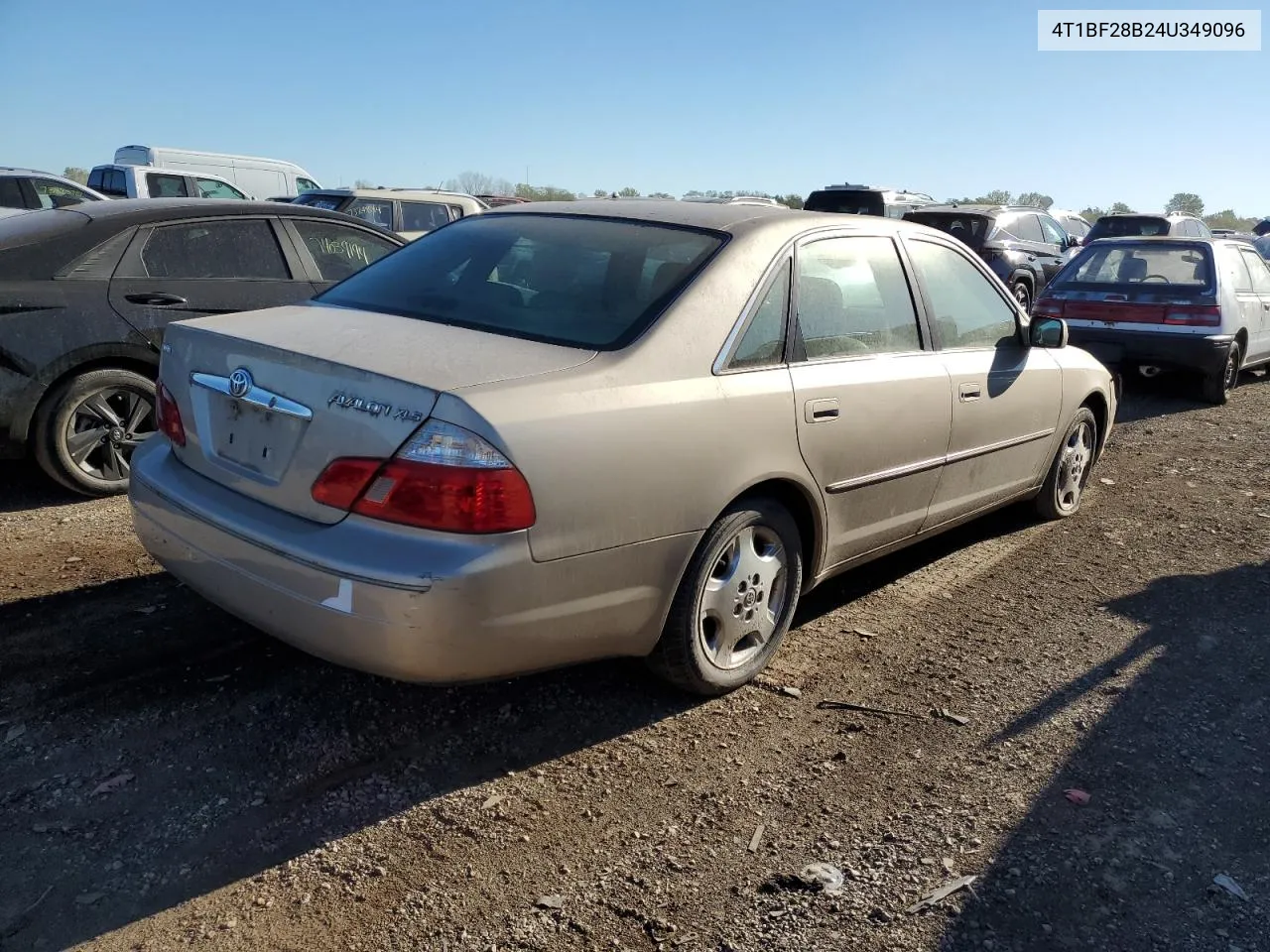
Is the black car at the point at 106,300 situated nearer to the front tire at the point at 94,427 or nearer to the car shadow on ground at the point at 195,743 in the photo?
the front tire at the point at 94,427

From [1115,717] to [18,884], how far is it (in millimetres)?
3314

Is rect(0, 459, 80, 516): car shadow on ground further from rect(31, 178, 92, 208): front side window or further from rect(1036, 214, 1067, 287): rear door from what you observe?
rect(1036, 214, 1067, 287): rear door

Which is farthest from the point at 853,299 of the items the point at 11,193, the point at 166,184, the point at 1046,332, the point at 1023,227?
the point at 166,184

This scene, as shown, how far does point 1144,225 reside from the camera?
63.1 ft

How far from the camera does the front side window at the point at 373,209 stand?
14102mm

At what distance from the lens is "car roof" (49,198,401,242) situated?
5.50 metres

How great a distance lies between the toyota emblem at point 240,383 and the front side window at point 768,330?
4.80ft

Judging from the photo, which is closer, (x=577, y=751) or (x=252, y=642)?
(x=577, y=751)

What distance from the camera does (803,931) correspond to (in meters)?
2.49

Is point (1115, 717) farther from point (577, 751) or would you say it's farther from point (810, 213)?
point (810, 213)

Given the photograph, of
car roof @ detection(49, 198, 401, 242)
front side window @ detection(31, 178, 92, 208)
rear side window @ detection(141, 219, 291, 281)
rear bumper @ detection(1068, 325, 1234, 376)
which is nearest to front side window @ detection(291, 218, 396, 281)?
car roof @ detection(49, 198, 401, 242)

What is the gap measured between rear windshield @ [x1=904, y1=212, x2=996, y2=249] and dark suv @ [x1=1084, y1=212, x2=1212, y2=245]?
4.50 metres

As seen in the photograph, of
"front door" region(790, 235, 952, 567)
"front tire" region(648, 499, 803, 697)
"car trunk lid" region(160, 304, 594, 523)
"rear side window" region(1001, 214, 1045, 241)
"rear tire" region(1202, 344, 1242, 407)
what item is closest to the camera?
"car trunk lid" region(160, 304, 594, 523)

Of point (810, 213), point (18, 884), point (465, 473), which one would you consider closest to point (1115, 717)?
point (810, 213)
